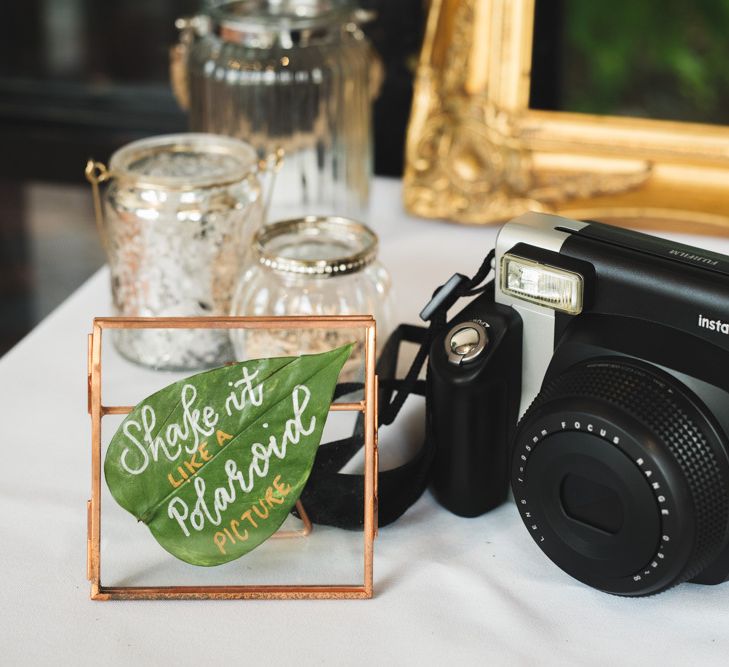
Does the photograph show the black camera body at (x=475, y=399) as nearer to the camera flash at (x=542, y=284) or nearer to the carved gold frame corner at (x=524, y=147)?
the camera flash at (x=542, y=284)

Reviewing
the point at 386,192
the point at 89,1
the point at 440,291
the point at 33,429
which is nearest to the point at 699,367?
the point at 440,291

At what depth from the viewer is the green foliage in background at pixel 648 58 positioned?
3.03 feet

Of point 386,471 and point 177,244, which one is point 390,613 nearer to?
point 386,471

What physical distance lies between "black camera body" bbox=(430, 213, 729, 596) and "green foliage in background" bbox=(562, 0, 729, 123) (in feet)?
A: 1.37

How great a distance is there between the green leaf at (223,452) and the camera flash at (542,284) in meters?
0.10

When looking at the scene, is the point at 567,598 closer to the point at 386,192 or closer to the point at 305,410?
the point at 305,410

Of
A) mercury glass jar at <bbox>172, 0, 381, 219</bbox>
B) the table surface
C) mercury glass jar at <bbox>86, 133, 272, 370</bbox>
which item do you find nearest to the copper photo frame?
the table surface

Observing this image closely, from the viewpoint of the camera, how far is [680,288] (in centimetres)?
51

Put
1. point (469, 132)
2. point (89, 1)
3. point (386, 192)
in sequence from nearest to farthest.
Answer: point (469, 132), point (386, 192), point (89, 1)

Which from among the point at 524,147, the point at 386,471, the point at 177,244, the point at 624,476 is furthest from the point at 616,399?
the point at 524,147

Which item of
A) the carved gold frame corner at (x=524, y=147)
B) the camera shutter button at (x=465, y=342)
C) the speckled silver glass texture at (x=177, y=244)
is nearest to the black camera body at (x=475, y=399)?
the camera shutter button at (x=465, y=342)

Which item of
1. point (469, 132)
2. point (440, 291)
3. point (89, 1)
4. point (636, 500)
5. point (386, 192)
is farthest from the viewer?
point (89, 1)

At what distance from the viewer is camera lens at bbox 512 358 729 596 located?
19.0 inches

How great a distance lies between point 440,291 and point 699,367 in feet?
0.49
